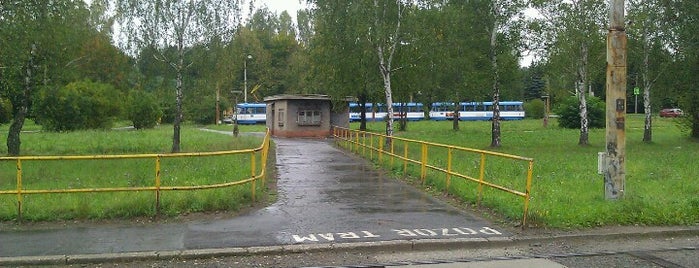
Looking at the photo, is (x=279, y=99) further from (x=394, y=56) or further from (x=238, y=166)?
(x=238, y=166)

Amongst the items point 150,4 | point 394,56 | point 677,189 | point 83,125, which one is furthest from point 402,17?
point 83,125

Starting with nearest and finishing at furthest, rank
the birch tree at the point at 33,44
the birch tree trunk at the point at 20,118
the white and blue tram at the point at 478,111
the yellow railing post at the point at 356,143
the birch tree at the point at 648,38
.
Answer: the birch tree at the point at 33,44 → the birch tree trunk at the point at 20,118 → the yellow railing post at the point at 356,143 → the birch tree at the point at 648,38 → the white and blue tram at the point at 478,111

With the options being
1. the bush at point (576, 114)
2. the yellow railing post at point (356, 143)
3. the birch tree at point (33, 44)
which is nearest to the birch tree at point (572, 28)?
the yellow railing post at point (356, 143)

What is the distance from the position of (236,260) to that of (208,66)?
18598 millimetres

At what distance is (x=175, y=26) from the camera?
24047mm

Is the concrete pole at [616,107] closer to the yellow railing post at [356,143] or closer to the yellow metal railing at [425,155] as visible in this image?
the yellow metal railing at [425,155]

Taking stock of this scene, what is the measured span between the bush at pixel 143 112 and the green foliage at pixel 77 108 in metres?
3.83

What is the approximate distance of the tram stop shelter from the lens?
128 ft

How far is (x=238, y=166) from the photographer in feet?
55.6

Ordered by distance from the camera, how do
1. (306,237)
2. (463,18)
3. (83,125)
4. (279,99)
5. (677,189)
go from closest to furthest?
(306,237), (677,189), (463,18), (279,99), (83,125)

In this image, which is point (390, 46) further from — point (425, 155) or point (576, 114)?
point (576, 114)

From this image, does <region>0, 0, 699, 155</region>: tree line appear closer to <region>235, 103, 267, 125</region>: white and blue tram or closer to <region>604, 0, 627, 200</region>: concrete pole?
<region>604, 0, 627, 200</region>: concrete pole

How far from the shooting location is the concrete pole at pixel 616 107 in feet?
34.1

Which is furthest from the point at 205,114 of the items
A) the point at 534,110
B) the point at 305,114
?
the point at 534,110
